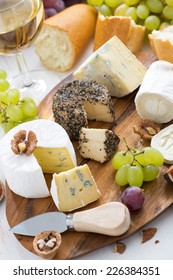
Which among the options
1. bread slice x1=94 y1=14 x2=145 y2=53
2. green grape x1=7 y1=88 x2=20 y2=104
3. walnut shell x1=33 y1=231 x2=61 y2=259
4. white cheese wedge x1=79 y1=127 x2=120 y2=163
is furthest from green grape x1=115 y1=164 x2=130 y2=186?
bread slice x1=94 y1=14 x2=145 y2=53

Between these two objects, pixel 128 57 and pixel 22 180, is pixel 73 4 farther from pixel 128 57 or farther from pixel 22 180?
pixel 22 180

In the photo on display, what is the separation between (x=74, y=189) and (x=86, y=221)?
0.47 ft

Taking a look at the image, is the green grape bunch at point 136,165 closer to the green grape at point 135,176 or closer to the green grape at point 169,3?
the green grape at point 135,176

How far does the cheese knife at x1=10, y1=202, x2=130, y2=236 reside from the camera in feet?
6.10

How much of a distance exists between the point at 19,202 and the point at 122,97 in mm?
673

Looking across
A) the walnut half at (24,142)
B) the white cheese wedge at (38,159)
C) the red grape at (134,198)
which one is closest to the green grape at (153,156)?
the red grape at (134,198)

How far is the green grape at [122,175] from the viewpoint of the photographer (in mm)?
2004

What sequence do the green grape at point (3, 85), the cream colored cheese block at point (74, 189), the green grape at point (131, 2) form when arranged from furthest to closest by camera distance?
1. the green grape at point (131, 2)
2. the green grape at point (3, 85)
3. the cream colored cheese block at point (74, 189)

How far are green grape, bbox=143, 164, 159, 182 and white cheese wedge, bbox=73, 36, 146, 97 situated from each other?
0.48 metres

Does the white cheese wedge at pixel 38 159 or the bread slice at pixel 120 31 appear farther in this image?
the bread slice at pixel 120 31

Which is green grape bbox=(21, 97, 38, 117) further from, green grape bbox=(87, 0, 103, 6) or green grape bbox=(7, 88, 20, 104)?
green grape bbox=(87, 0, 103, 6)

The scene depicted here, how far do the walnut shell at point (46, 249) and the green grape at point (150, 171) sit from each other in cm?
38

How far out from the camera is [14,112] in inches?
90.5

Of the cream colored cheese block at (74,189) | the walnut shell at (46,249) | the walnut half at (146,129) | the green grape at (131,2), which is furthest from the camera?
the green grape at (131,2)
